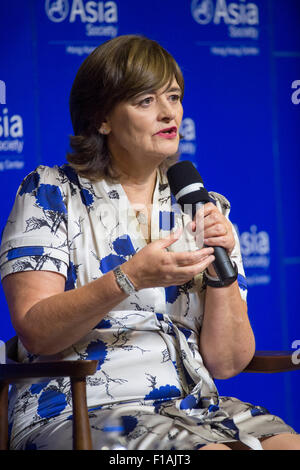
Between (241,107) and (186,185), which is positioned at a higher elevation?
(241,107)

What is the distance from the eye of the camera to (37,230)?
5.20ft

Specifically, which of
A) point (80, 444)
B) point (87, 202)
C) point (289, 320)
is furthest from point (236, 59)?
point (80, 444)

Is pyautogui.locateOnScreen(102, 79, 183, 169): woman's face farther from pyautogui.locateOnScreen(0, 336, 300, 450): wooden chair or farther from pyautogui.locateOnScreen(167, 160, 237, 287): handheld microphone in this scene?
pyautogui.locateOnScreen(0, 336, 300, 450): wooden chair

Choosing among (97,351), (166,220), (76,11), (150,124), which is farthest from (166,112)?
(76,11)

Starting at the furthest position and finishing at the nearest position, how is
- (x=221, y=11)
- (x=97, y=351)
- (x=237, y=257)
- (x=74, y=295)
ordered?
(x=221, y=11), (x=237, y=257), (x=97, y=351), (x=74, y=295)

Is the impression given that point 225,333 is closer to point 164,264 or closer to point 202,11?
point 164,264

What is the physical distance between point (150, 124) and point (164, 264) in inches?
18.0

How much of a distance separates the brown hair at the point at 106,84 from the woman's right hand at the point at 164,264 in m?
0.44

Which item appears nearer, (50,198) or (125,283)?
(125,283)

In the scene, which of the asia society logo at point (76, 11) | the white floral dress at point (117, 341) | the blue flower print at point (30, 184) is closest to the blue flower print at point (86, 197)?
the white floral dress at point (117, 341)

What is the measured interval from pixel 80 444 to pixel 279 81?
2.48m

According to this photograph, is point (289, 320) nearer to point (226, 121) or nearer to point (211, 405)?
point (226, 121)

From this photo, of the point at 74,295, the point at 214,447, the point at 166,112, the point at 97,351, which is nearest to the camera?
the point at 214,447

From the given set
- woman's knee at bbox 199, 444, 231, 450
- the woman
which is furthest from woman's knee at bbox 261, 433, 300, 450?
woman's knee at bbox 199, 444, 231, 450
